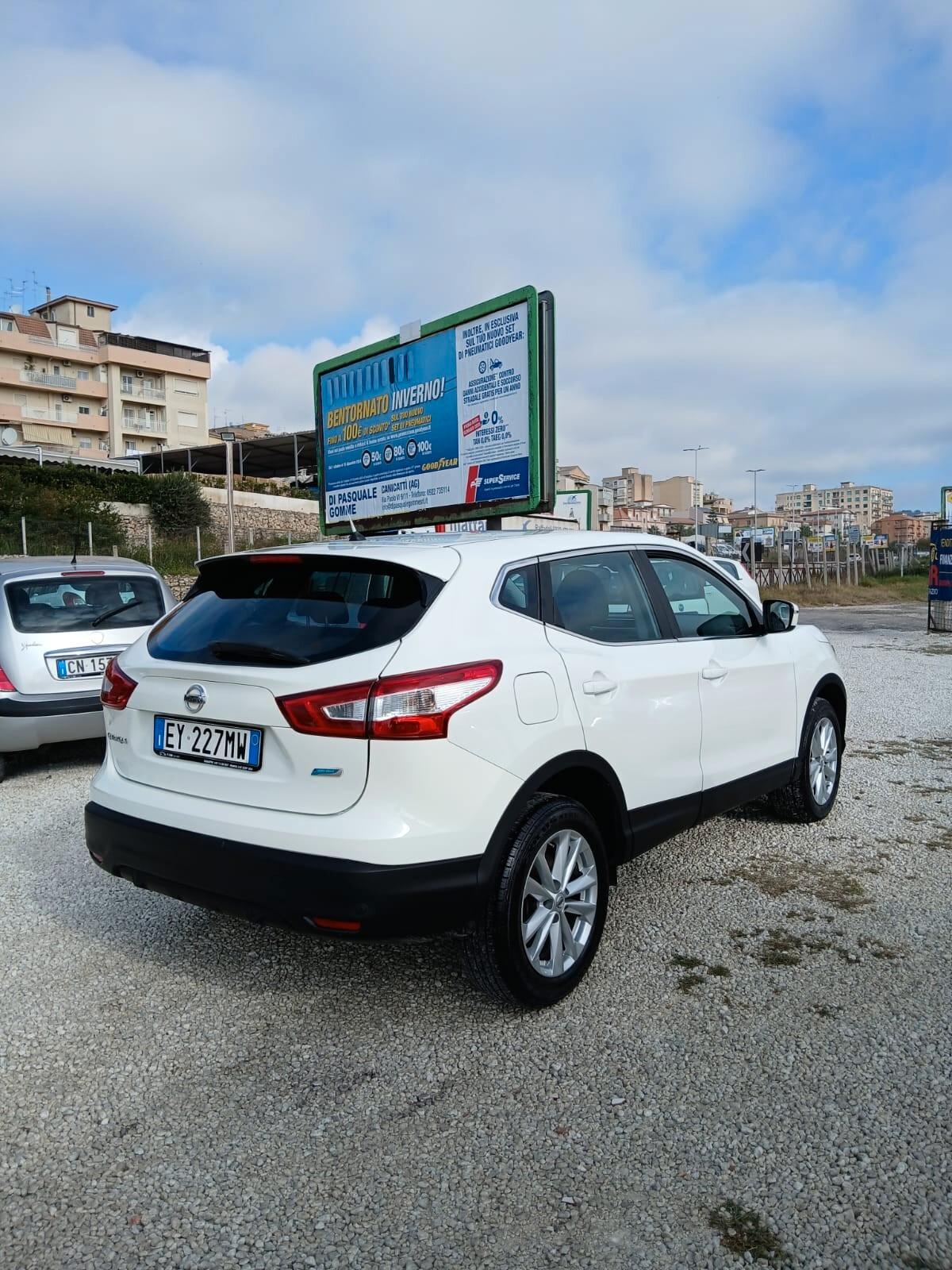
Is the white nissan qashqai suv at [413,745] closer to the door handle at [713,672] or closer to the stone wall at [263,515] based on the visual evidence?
the door handle at [713,672]

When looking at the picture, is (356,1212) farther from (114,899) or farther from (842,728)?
(842,728)

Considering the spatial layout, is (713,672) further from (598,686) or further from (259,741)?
(259,741)

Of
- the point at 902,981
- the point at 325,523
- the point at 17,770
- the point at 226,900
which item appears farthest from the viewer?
the point at 325,523

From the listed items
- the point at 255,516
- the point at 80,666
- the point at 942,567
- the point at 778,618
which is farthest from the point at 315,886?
the point at 255,516

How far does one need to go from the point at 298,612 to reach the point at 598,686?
1.13 meters

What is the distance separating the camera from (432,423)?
10203 mm

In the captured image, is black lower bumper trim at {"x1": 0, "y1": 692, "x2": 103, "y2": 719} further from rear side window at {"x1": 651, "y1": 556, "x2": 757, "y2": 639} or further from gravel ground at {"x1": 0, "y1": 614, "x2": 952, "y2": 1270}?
rear side window at {"x1": 651, "y1": 556, "x2": 757, "y2": 639}

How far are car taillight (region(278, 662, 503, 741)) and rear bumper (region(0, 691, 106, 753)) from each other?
4010 mm

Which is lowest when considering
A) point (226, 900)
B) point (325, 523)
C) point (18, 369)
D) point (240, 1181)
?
point (240, 1181)

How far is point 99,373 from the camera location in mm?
74312

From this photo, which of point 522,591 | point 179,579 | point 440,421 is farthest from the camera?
point 179,579

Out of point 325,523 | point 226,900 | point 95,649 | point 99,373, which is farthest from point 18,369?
point 226,900

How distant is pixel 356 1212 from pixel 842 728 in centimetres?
436

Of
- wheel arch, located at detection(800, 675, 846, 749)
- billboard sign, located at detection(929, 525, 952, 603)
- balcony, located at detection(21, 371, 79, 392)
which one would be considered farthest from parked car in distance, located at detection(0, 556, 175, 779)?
balcony, located at detection(21, 371, 79, 392)
